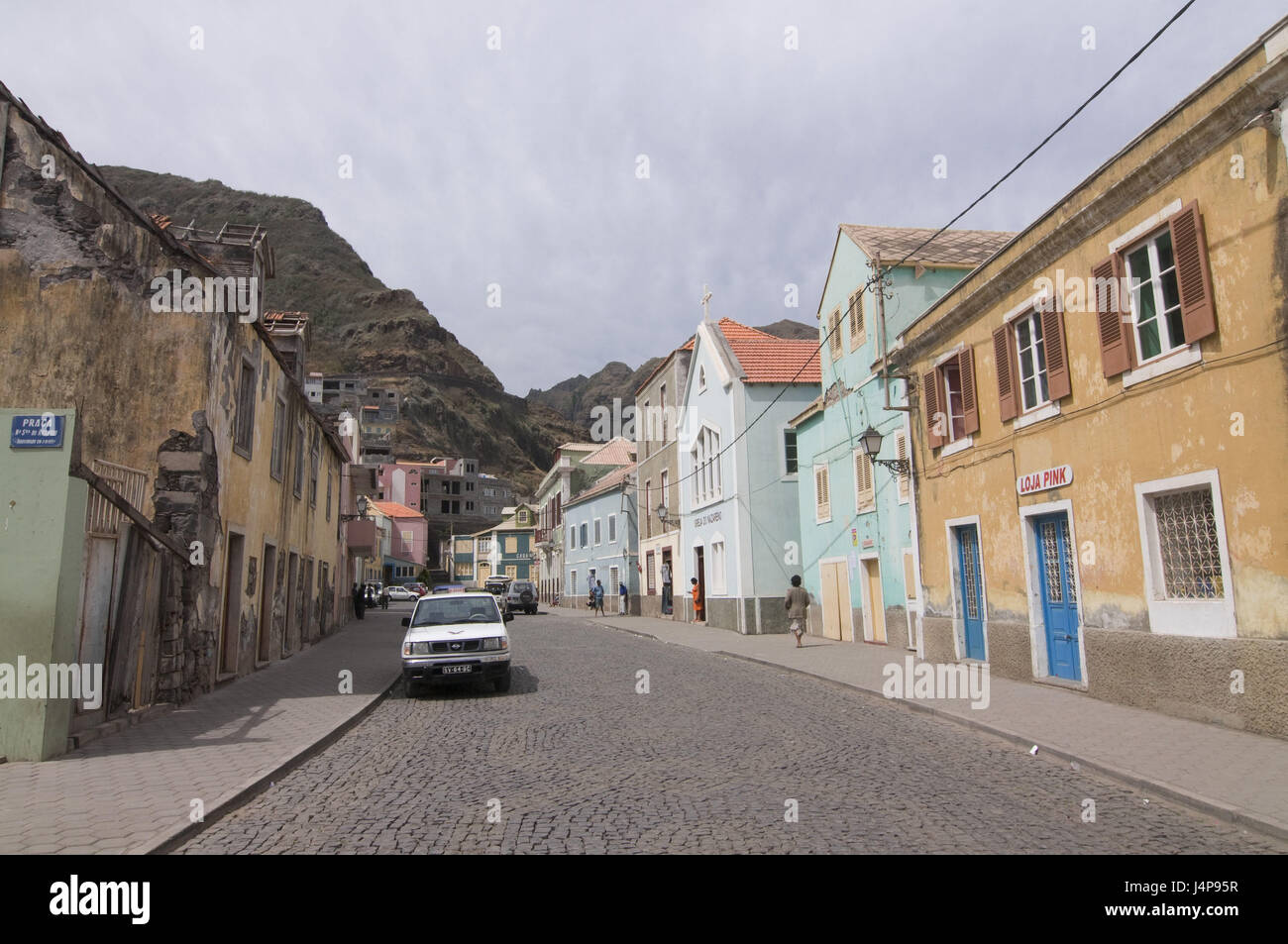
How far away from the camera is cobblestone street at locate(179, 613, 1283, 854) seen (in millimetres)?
5363

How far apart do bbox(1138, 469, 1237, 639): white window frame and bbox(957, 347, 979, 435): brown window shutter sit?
4.34m

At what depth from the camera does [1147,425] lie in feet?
32.6

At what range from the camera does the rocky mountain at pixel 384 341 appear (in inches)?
5394

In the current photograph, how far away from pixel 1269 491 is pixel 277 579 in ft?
53.8

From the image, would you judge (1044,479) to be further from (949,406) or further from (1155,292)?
(949,406)

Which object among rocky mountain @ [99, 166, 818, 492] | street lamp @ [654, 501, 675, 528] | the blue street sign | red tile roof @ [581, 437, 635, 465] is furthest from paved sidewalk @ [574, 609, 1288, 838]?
rocky mountain @ [99, 166, 818, 492]

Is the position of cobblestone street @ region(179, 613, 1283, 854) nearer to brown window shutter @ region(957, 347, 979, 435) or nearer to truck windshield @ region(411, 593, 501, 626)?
truck windshield @ region(411, 593, 501, 626)

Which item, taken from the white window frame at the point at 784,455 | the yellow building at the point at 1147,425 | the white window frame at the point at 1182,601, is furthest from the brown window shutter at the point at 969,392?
the white window frame at the point at 784,455

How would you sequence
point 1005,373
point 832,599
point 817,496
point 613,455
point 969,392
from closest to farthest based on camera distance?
point 1005,373 < point 969,392 < point 832,599 < point 817,496 < point 613,455

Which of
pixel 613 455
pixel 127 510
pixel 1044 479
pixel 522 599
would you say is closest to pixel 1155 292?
pixel 1044 479

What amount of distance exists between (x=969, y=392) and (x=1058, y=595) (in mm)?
3851
